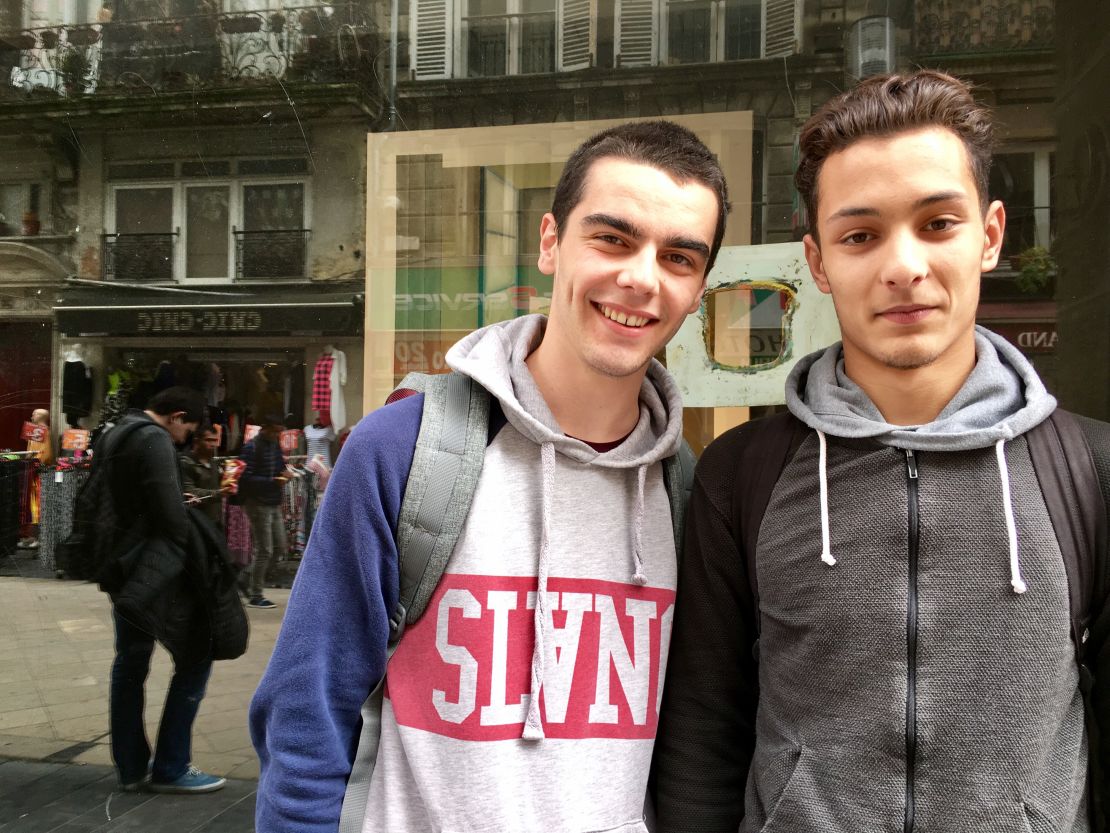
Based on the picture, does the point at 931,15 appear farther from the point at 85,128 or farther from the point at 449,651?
the point at 85,128

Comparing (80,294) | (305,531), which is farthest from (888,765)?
(80,294)

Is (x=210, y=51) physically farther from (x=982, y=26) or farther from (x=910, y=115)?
(x=910, y=115)

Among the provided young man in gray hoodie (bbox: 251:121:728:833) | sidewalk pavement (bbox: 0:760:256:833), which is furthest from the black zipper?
sidewalk pavement (bbox: 0:760:256:833)

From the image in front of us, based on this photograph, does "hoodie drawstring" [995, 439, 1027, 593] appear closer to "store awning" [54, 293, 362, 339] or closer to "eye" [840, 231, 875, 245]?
"eye" [840, 231, 875, 245]

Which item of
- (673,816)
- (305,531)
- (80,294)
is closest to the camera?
(673,816)

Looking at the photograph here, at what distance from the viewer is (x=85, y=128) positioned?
165 inches

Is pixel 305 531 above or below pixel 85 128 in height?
below

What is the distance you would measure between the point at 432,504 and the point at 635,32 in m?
→ 2.78

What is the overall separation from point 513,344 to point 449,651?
70 cm

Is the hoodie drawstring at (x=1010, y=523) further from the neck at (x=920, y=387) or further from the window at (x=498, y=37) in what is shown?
the window at (x=498, y=37)

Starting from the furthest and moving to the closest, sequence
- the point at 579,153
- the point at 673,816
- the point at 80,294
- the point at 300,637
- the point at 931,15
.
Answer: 1. the point at 80,294
2. the point at 931,15
3. the point at 579,153
4. the point at 673,816
5. the point at 300,637

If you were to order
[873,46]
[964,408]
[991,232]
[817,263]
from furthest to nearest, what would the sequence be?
[873,46] < [817,263] < [991,232] < [964,408]

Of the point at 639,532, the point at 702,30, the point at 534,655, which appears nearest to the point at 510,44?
the point at 702,30

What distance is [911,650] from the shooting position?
1.50 meters
